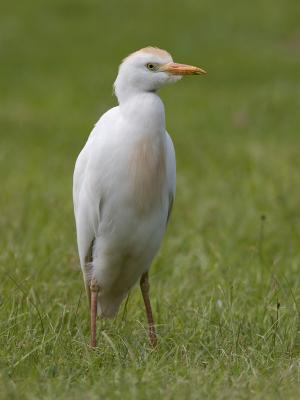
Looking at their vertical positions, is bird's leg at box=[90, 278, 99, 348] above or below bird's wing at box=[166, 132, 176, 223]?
below

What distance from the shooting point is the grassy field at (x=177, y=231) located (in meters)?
3.87

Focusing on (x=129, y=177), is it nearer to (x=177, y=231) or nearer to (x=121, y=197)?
(x=121, y=197)

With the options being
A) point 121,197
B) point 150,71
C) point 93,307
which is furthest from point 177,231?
point 150,71

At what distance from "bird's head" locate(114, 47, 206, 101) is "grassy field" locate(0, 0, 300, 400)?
1.14 metres

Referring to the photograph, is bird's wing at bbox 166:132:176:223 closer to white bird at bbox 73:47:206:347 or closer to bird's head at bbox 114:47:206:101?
white bird at bbox 73:47:206:347

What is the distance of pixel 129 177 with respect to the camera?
14.1ft

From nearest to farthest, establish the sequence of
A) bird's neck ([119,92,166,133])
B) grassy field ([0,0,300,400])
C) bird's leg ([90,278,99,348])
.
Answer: grassy field ([0,0,300,400]) < bird's neck ([119,92,166,133]) < bird's leg ([90,278,99,348])

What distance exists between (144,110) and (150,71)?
0.62ft

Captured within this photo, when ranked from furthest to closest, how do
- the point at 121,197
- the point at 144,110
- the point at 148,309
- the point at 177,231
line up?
1. the point at 177,231
2. the point at 148,309
3. the point at 121,197
4. the point at 144,110

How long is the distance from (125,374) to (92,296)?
3.29ft

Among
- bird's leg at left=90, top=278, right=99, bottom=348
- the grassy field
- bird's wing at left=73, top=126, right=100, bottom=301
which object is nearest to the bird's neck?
bird's wing at left=73, top=126, right=100, bottom=301

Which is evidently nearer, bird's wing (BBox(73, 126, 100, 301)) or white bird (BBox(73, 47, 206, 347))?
white bird (BBox(73, 47, 206, 347))

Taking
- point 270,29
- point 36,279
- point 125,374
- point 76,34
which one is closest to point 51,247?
point 36,279

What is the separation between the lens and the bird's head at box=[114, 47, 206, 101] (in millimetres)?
4277
